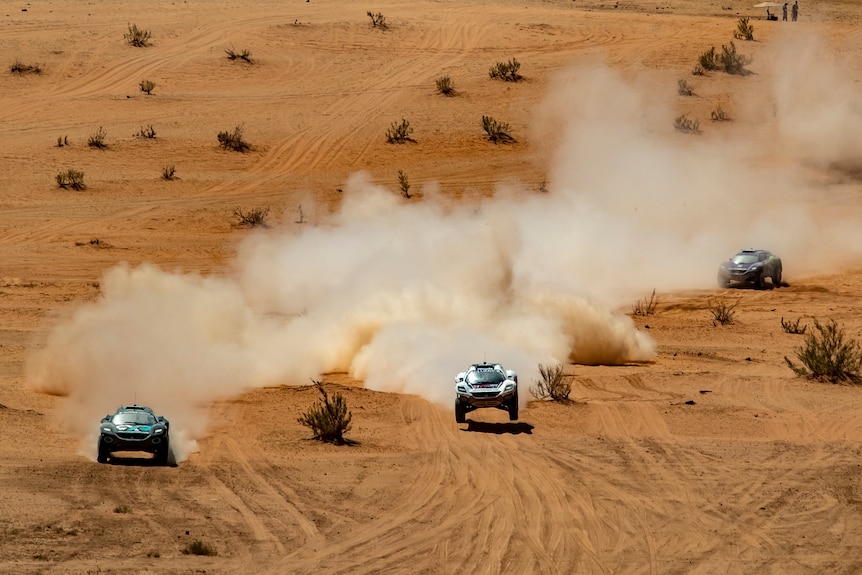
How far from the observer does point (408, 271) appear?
2892 cm

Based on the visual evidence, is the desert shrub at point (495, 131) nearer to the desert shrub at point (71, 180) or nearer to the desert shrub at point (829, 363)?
the desert shrub at point (71, 180)

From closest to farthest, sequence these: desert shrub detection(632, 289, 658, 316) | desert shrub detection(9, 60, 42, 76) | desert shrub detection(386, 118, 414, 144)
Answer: desert shrub detection(632, 289, 658, 316)
desert shrub detection(386, 118, 414, 144)
desert shrub detection(9, 60, 42, 76)

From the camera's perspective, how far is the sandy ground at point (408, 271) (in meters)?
17.1

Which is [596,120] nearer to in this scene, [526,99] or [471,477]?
[526,99]

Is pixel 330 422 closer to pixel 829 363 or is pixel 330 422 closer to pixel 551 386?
pixel 551 386

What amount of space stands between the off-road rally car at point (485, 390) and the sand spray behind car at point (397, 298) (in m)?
1.90

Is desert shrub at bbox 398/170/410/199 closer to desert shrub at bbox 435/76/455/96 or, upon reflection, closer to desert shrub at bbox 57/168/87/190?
desert shrub at bbox 435/76/455/96

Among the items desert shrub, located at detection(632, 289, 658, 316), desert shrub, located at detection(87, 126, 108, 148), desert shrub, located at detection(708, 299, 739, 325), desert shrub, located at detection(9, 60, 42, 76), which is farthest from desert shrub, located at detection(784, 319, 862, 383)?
desert shrub, located at detection(9, 60, 42, 76)

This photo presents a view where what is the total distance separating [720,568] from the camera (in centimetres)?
1633

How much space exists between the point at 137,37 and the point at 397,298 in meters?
28.8

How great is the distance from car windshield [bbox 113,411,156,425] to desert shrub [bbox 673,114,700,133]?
3146cm

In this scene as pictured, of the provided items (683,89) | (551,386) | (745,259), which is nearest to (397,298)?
(551,386)

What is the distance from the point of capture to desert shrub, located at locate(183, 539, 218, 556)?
16.0 m

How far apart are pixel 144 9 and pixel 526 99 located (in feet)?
58.4
